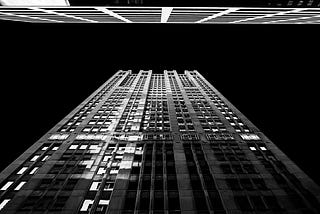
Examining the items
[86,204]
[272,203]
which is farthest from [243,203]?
[86,204]

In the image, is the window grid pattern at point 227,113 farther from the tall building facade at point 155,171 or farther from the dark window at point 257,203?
the dark window at point 257,203

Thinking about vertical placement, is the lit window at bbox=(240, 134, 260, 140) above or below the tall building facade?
above

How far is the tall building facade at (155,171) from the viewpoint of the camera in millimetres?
25109

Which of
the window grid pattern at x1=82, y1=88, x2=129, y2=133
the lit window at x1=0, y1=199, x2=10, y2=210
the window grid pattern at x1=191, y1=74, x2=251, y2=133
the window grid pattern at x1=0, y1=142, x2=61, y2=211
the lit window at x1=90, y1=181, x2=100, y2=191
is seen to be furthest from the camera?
the window grid pattern at x1=191, y1=74, x2=251, y2=133

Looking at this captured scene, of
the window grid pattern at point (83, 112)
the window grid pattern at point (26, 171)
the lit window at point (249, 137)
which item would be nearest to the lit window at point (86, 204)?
the window grid pattern at point (26, 171)

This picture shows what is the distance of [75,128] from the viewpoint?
149 ft

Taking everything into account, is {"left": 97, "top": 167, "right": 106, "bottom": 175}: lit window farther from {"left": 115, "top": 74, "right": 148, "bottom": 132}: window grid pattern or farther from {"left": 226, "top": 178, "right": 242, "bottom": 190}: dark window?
{"left": 226, "top": 178, "right": 242, "bottom": 190}: dark window

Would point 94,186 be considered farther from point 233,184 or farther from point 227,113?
point 227,113

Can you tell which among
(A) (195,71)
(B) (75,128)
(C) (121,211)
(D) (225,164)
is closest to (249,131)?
(D) (225,164)

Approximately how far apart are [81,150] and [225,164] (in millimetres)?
24141

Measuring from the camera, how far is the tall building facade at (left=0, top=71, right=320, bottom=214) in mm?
25109

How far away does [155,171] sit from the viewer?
3134 centimetres

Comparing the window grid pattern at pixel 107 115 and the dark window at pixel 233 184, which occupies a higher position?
the window grid pattern at pixel 107 115

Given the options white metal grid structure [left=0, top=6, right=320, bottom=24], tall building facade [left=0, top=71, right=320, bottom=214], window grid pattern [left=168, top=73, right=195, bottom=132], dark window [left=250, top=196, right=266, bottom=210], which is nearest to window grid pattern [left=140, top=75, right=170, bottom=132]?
tall building facade [left=0, top=71, right=320, bottom=214]
